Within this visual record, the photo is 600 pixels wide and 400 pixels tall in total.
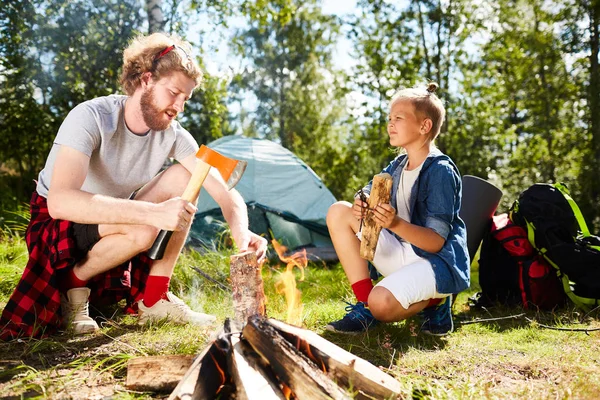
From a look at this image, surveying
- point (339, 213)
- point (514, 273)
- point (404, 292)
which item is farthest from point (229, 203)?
point (514, 273)

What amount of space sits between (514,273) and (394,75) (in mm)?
8292

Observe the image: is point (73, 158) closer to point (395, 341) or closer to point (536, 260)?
point (395, 341)

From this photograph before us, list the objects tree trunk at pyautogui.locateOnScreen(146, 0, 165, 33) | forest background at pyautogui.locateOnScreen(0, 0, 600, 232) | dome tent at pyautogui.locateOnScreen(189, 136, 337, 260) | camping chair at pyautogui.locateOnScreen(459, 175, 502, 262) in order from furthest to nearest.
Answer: forest background at pyautogui.locateOnScreen(0, 0, 600, 232), tree trunk at pyautogui.locateOnScreen(146, 0, 165, 33), dome tent at pyautogui.locateOnScreen(189, 136, 337, 260), camping chair at pyautogui.locateOnScreen(459, 175, 502, 262)

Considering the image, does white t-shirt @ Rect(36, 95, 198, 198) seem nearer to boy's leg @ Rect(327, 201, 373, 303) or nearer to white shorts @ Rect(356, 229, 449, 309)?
boy's leg @ Rect(327, 201, 373, 303)

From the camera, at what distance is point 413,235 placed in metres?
2.51

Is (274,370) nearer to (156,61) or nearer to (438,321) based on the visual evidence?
(438,321)

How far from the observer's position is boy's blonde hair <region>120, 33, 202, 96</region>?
8.59 feet

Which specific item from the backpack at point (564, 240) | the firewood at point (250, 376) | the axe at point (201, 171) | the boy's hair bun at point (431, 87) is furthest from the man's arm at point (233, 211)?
the backpack at point (564, 240)

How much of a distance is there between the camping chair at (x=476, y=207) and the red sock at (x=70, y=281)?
245 centimetres

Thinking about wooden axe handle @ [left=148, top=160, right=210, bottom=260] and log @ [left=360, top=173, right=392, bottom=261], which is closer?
wooden axe handle @ [left=148, top=160, right=210, bottom=260]

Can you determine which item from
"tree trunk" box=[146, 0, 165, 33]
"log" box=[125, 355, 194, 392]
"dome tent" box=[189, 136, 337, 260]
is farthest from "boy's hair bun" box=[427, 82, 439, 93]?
"tree trunk" box=[146, 0, 165, 33]

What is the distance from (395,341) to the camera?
2623 mm

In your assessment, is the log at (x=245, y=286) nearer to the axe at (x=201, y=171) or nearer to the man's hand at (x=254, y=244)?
the man's hand at (x=254, y=244)

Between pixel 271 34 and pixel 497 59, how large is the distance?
10.0 metres
